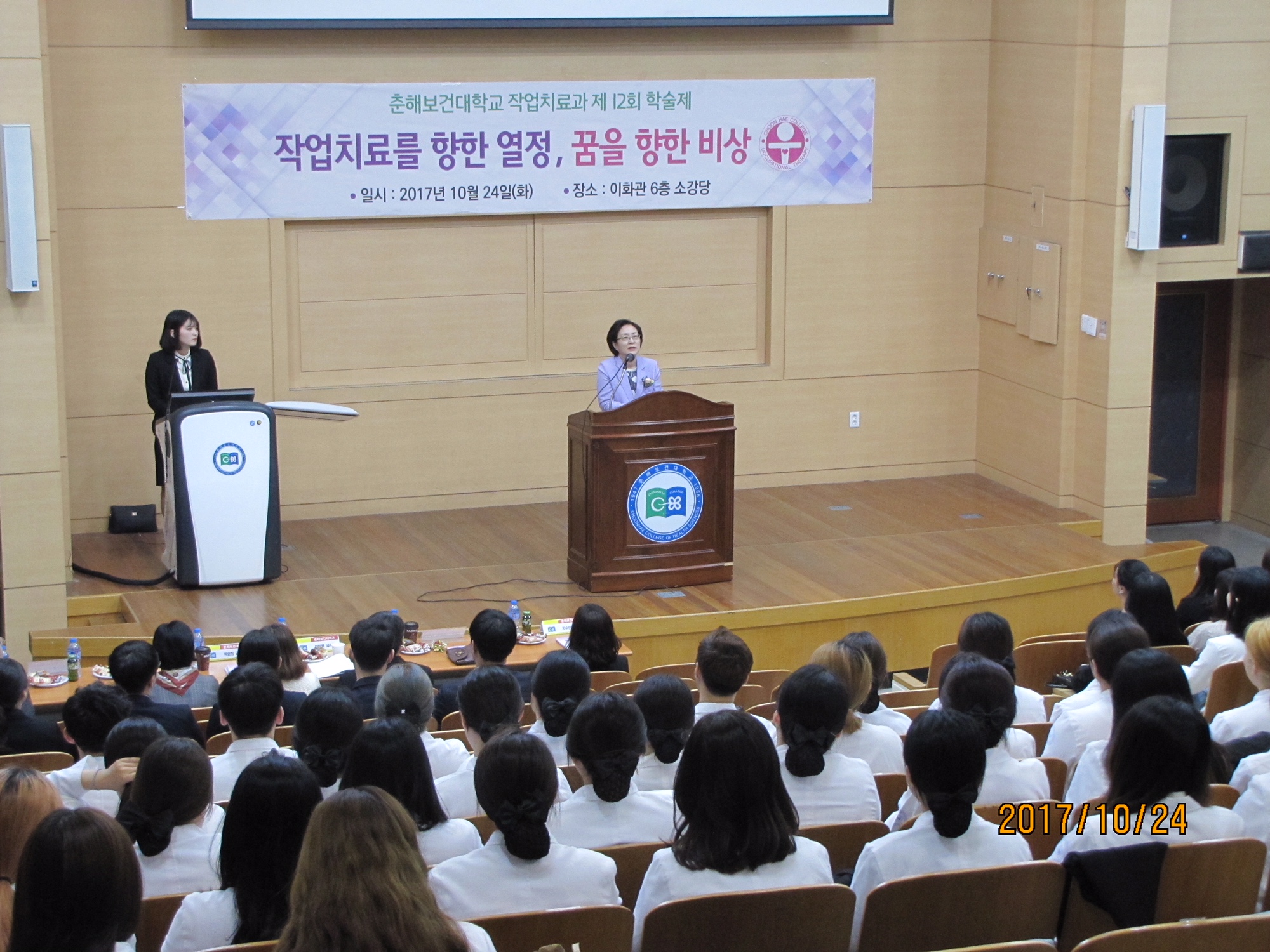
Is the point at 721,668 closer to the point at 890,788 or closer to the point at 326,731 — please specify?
the point at 890,788

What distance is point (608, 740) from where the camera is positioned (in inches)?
132

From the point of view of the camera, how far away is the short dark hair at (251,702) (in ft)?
12.8

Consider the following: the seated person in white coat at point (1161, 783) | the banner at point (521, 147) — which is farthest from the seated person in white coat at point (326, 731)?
the banner at point (521, 147)

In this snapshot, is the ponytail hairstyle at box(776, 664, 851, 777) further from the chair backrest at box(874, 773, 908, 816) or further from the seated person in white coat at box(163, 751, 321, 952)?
the seated person in white coat at box(163, 751, 321, 952)

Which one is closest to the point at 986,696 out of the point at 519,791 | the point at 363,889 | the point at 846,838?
the point at 846,838

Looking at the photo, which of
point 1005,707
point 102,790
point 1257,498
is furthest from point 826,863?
point 1257,498

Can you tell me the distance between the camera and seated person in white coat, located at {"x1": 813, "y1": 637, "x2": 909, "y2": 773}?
13.4 feet

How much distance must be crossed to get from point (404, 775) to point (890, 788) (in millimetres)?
1330

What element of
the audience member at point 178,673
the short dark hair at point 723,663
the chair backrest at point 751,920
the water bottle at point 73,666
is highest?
the short dark hair at point 723,663

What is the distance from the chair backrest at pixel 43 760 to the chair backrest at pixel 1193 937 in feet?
9.04

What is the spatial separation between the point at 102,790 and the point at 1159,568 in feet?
21.0

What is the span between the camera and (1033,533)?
8742 mm

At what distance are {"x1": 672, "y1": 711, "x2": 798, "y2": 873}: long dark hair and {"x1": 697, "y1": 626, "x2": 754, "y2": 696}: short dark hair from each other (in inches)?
45.8

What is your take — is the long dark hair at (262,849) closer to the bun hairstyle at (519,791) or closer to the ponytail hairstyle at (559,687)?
the bun hairstyle at (519,791)
